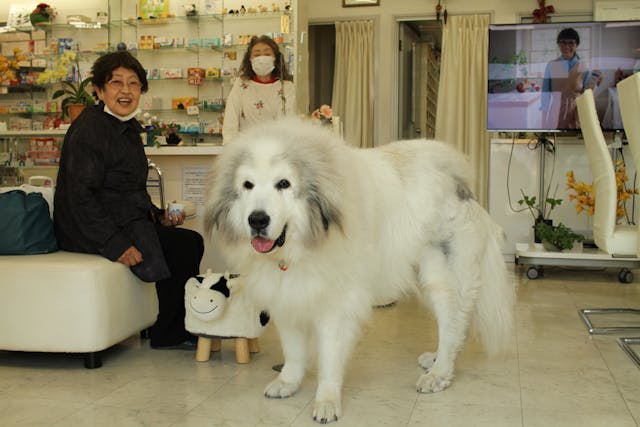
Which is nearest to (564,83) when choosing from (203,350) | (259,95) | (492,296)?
(259,95)

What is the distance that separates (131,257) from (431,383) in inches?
56.7

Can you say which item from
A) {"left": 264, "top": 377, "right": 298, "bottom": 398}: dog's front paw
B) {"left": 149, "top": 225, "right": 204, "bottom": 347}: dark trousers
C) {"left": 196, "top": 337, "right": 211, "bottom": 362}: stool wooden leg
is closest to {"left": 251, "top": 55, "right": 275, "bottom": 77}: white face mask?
{"left": 149, "top": 225, "right": 204, "bottom": 347}: dark trousers

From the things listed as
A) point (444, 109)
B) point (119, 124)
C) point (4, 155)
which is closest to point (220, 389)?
point (119, 124)

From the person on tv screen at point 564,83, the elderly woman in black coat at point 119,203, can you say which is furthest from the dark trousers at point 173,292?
the person on tv screen at point 564,83

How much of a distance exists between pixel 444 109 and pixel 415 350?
4.97m

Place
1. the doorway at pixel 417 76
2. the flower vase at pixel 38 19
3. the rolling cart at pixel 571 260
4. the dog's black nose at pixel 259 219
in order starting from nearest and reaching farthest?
the dog's black nose at pixel 259 219 → the rolling cart at pixel 571 260 → the flower vase at pixel 38 19 → the doorway at pixel 417 76

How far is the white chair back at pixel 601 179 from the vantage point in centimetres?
359

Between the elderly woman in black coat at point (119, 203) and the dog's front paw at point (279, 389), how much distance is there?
32.5 inches

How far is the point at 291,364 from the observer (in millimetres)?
2711

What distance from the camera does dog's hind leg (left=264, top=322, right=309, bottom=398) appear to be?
2.66 m

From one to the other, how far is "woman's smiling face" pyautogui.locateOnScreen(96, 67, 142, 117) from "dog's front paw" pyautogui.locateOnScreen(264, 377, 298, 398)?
58.6 inches

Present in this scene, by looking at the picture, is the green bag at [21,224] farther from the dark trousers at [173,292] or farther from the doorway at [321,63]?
the doorway at [321,63]

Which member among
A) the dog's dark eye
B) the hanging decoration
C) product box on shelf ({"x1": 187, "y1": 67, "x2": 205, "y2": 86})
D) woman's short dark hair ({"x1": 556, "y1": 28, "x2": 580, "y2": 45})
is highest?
the hanging decoration

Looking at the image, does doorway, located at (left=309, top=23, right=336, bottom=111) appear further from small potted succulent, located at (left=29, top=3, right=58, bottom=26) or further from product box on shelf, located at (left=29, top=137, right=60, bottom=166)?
product box on shelf, located at (left=29, top=137, right=60, bottom=166)
